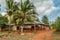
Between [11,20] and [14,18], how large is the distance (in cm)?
92

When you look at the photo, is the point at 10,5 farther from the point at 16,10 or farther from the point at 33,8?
the point at 33,8

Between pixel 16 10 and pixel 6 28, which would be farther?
pixel 6 28

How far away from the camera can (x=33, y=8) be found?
40.2 metres

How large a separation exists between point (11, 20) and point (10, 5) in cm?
390

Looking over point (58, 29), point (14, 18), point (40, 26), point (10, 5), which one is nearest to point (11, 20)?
point (14, 18)

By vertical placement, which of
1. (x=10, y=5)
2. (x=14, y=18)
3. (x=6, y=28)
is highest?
(x=10, y=5)

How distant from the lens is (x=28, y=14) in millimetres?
39938

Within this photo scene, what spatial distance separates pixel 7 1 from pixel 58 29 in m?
13.5

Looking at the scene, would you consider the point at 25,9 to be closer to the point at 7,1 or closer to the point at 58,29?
the point at 7,1

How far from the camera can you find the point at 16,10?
40.2m

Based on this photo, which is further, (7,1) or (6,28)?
(6,28)

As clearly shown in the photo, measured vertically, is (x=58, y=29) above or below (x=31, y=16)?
below

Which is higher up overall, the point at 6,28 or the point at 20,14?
the point at 20,14

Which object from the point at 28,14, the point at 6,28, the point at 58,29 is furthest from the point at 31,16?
the point at 6,28
